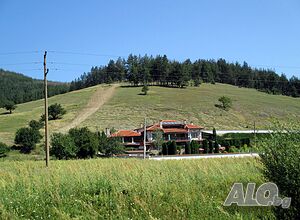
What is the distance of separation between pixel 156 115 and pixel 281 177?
94611mm

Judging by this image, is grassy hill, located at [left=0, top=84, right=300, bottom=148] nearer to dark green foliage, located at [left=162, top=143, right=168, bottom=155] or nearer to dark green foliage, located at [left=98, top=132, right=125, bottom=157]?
dark green foliage, located at [left=162, top=143, right=168, bottom=155]

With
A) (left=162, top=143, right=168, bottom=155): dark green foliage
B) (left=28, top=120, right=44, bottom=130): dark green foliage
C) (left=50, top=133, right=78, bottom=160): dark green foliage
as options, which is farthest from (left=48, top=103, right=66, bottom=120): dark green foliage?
(left=50, top=133, right=78, bottom=160): dark green foliage

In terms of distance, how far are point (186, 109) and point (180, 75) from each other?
3892cm

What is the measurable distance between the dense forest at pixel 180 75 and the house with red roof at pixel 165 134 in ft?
187

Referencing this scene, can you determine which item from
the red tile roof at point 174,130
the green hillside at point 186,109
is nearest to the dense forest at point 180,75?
the green hillside at point 186,109

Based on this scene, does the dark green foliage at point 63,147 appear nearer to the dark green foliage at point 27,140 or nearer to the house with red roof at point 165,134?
the dark green foliage at point 27,140

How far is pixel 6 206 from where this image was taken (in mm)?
7117

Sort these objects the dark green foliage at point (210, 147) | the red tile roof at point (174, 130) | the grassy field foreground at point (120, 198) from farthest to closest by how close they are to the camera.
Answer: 1. the red tile roof at point (174, 130)
2. the dark green foliage at point (210, 147)
3. the grassy field foreground at point (120, 198)

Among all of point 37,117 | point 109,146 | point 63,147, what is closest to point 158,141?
point 109,146

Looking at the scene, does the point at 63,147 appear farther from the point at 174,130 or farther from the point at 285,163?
the point at 285,163

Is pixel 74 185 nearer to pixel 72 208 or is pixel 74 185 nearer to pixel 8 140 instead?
pixel 72 208

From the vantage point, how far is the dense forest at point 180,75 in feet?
480

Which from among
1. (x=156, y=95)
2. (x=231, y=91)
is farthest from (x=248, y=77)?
(x=156, y=95)

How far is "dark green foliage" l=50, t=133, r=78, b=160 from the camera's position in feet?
173
